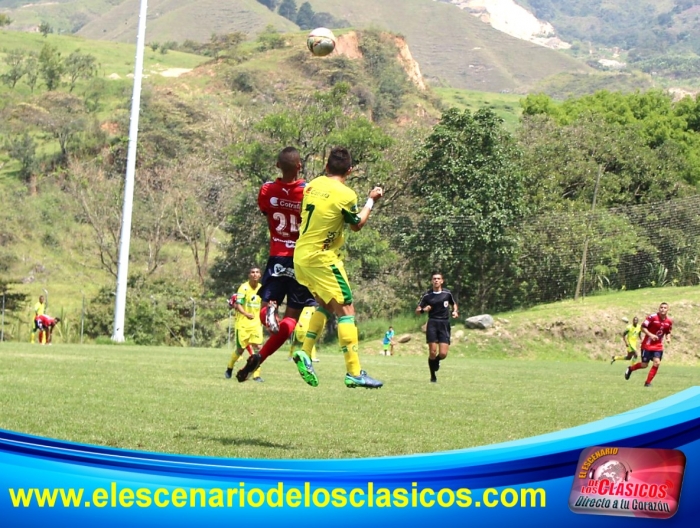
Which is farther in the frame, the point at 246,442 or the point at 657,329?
the point at 657,329

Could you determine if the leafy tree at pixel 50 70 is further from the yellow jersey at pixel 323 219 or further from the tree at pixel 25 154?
the yellow jersey at pixel 323 219

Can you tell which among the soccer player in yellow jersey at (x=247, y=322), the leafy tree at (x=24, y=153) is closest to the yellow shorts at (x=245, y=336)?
the soccer player in yellow jersey at (x=247, y=322)

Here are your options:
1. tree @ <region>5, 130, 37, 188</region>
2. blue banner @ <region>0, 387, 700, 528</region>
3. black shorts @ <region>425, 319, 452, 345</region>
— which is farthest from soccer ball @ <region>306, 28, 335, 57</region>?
tree @ <region>5, 130, 37, 188</region>

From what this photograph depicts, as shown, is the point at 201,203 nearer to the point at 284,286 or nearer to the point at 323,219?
the point at 284,286

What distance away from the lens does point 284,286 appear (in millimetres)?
9070

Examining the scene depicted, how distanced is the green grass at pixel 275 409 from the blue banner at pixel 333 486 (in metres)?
2.64

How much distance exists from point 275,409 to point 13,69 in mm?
96872

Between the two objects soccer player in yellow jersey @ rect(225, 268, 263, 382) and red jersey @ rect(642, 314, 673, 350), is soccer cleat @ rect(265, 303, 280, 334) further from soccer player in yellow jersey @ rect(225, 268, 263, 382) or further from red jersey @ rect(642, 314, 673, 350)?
red jersey @ rect(642, 314, 673, 350)

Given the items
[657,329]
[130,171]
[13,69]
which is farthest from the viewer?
[13,69]

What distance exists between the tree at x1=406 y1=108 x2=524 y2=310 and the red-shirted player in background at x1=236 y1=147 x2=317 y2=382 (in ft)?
92.6

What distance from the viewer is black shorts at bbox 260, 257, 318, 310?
902 cm

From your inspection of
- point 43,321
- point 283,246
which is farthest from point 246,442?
point 43,321

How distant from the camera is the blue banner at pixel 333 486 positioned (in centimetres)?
347

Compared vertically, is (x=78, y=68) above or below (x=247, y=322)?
above
